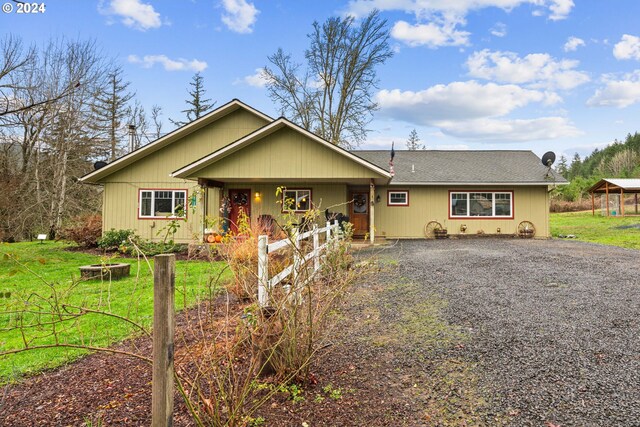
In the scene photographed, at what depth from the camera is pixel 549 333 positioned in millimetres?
3980

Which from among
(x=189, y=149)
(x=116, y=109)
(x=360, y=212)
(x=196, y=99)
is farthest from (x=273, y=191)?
(x=196, y=99)

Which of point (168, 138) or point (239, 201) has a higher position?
point (168, 138)

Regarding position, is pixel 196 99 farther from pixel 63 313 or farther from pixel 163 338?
pixel 163 338

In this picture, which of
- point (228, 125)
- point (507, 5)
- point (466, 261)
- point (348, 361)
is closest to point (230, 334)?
point (348, 361)

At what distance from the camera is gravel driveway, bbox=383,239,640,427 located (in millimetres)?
2586

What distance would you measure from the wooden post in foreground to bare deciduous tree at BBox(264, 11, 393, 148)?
2211cm

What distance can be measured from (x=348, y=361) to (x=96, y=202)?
2204 centimetres

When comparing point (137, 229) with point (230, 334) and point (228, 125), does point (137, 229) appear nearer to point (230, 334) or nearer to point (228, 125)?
point (228, 125)

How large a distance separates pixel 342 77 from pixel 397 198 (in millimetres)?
11390

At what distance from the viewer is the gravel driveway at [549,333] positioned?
2.59 m

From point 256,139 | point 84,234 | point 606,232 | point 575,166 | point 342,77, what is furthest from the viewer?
point 575,166

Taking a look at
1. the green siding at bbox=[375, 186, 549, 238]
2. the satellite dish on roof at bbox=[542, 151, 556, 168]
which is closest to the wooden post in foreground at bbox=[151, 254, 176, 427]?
the green siding at bbox=[375, 186, 549, 238]

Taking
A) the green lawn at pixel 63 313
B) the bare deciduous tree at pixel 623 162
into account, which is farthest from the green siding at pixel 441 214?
the bare deciduous tree at pixel 623 162

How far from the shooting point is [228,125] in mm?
14383
